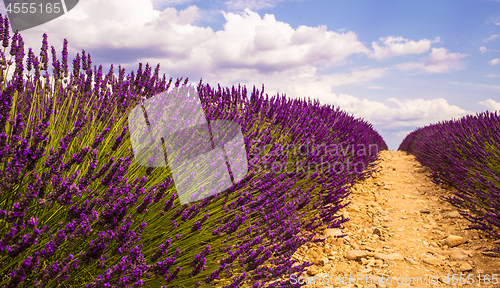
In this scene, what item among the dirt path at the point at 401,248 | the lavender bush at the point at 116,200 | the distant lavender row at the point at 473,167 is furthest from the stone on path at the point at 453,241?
the lavender bush at the point at 116,200

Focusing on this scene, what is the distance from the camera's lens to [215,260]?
1857mm

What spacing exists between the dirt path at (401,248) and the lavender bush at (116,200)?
1.19 feet

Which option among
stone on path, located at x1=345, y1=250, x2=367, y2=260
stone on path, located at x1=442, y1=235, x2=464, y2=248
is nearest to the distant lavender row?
stone on path, located at x1=442, y1=235, x2=464, y2=248

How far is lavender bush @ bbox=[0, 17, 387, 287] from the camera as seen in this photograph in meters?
1.04

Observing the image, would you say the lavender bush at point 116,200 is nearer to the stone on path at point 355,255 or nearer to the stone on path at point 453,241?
the stone on path at point 355,255

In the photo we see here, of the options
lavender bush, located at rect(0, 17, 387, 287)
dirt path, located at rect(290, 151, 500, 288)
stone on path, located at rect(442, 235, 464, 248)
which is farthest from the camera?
stone on path, located at rect(442, 235, 464, 248)

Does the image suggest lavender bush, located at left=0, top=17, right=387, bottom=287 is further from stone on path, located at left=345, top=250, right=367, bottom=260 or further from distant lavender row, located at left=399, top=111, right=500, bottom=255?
distant lavender row, located at left=399, top=111, right=500, bottom=255

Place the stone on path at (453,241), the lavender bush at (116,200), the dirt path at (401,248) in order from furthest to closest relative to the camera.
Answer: the stone on path at (453,241) < the dirt path at (401,248) < the lavender bush at (116,200)

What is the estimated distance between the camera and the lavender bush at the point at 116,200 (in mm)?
1035

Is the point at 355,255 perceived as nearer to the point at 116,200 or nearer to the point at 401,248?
the point at 401,248

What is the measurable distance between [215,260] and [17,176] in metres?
1.21

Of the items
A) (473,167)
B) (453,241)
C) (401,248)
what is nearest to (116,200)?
(401,248)

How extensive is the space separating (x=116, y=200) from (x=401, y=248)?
304cm

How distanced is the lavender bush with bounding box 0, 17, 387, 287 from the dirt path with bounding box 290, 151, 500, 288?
1.19ft
